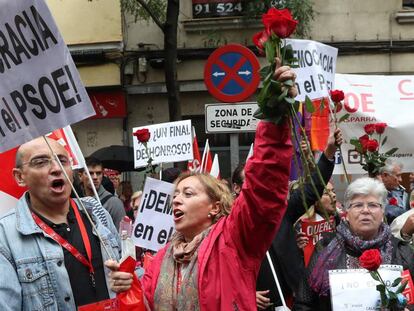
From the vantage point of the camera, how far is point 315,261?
12.8 ft

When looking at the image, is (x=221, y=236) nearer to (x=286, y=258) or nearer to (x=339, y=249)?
(x=339, y=249)

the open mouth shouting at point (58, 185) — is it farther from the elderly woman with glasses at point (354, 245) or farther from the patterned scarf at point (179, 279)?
the elderly woman with glasses at point (354, 245)

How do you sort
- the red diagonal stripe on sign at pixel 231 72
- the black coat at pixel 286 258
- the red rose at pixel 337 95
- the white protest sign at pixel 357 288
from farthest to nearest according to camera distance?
the red diagonal stripe on sign at pixel 231 72
the red rose at pixel 337 95
the black coat at pixel 286 258
the white protest sign at pixel 357 288

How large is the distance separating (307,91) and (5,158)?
216 centimetres

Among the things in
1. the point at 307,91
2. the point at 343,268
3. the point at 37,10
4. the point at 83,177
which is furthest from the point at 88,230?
the point at 83,177

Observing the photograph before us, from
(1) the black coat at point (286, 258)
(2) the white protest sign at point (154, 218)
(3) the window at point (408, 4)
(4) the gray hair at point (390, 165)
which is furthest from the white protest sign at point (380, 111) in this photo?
(3) the window at point (408, 4)

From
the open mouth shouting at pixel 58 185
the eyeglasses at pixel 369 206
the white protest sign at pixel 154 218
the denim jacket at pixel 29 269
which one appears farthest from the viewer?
the white protest sign at pixel 154 218

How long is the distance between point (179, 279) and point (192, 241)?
171 millimetres

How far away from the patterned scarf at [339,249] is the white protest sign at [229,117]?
3.58 m

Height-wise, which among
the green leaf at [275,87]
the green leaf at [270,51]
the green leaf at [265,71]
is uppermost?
the green leaf at [270,51]

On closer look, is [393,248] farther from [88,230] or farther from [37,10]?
[37,10]

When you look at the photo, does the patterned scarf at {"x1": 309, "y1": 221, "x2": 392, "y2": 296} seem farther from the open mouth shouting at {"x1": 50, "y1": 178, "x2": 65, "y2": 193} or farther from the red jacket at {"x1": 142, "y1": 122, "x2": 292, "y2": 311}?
the open mouth shouting at {"x1": 50, "y1": 178, "x2": 65, "y2": 193}

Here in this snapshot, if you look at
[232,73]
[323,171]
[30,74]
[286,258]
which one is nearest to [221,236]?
[30,74]

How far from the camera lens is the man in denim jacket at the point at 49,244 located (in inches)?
119
